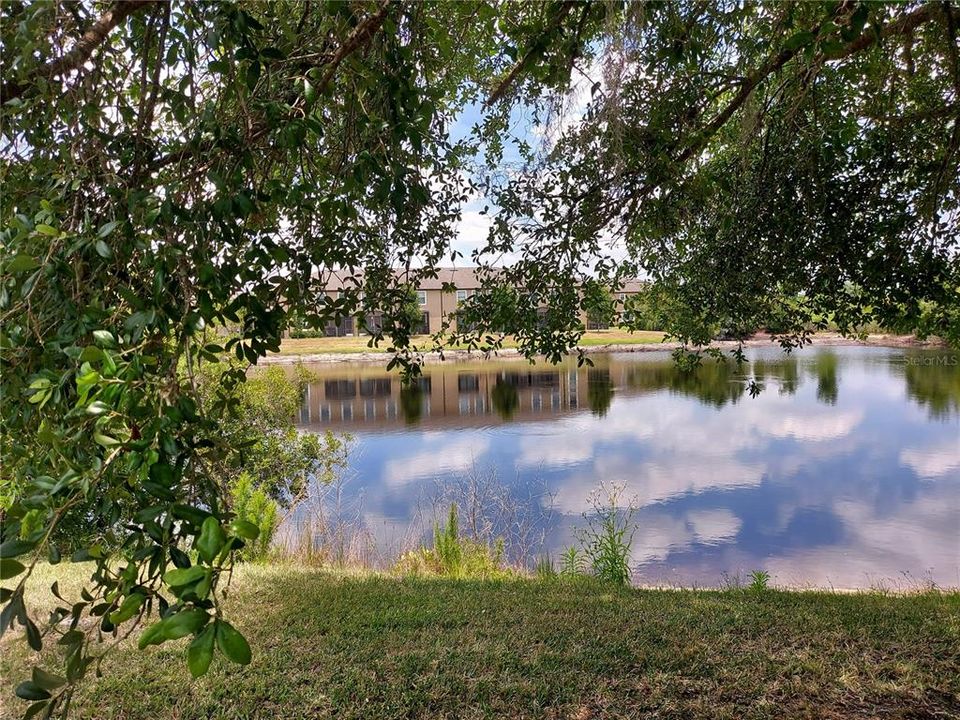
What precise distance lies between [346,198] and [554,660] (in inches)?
113

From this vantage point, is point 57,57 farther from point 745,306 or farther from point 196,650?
point 745,306

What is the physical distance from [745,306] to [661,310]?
0.69m

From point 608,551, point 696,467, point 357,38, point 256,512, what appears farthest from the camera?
point 696,467

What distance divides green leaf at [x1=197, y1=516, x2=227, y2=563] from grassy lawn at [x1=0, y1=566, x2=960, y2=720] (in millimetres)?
2584

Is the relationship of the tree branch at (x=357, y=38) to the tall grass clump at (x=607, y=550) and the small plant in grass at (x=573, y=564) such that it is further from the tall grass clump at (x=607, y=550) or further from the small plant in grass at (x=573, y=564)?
the small plant in grass at (x=573, y=564)

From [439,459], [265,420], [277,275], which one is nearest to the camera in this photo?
[277,275]

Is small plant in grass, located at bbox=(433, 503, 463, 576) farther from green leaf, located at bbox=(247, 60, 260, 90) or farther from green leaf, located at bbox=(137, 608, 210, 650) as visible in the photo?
green leaf, located at bbox=(137, 608, 210, 650)

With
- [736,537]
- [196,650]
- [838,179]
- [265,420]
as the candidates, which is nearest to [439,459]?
[265,420]

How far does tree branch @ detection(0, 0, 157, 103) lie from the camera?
1.63 meters

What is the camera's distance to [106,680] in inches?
127

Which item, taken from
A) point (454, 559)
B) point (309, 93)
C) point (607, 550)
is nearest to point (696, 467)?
point (607, 550)

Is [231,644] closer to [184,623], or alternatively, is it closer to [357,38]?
[184,623]

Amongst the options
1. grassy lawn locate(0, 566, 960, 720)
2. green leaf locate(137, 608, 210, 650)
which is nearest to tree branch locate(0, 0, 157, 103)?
green leaf locate(137, 608, 210, 650)

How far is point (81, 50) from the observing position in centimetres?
166
